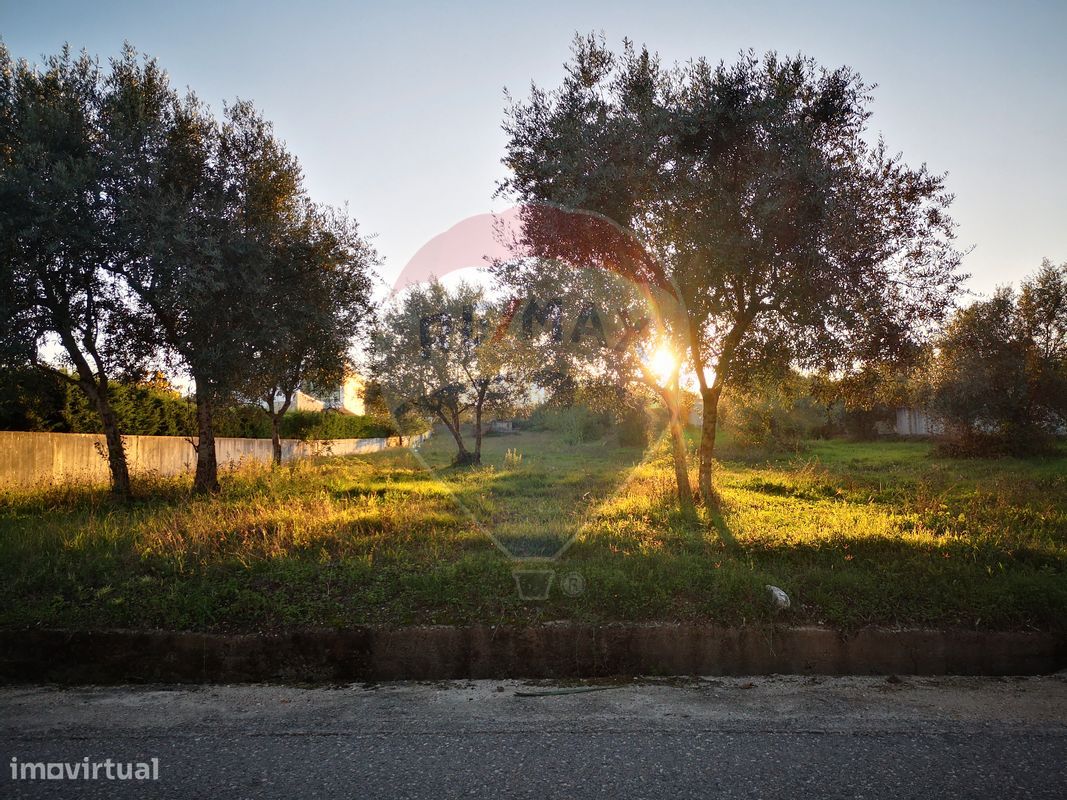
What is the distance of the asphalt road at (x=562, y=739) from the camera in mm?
2986

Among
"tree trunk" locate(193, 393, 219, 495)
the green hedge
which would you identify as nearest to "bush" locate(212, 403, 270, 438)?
the green hedge

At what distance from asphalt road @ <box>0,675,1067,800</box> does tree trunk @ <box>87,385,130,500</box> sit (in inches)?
277

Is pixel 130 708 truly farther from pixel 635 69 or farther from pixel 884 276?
pixel 884 276

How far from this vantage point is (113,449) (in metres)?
10.6

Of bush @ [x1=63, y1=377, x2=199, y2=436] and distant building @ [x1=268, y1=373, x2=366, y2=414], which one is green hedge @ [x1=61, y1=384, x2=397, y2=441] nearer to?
bush @ [x1=63, y1=377, x2=199, y2=436]

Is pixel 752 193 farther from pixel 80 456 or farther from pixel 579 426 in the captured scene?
pixel 579 426

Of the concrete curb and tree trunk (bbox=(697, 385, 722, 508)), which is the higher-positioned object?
tree trunk (bbox=(697, 385, 722, 508))

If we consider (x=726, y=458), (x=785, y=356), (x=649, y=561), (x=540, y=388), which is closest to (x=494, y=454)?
(x=726, y=458)

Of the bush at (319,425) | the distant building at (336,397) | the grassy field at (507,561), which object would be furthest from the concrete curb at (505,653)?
the bush at (319,425)

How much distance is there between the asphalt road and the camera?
2986mm

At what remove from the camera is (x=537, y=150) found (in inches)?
364

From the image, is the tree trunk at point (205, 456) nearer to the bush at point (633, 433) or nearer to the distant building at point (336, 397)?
the distant building at point (336, 397)

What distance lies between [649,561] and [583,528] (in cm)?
193

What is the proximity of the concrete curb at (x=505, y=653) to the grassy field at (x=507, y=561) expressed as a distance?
0.51ft
